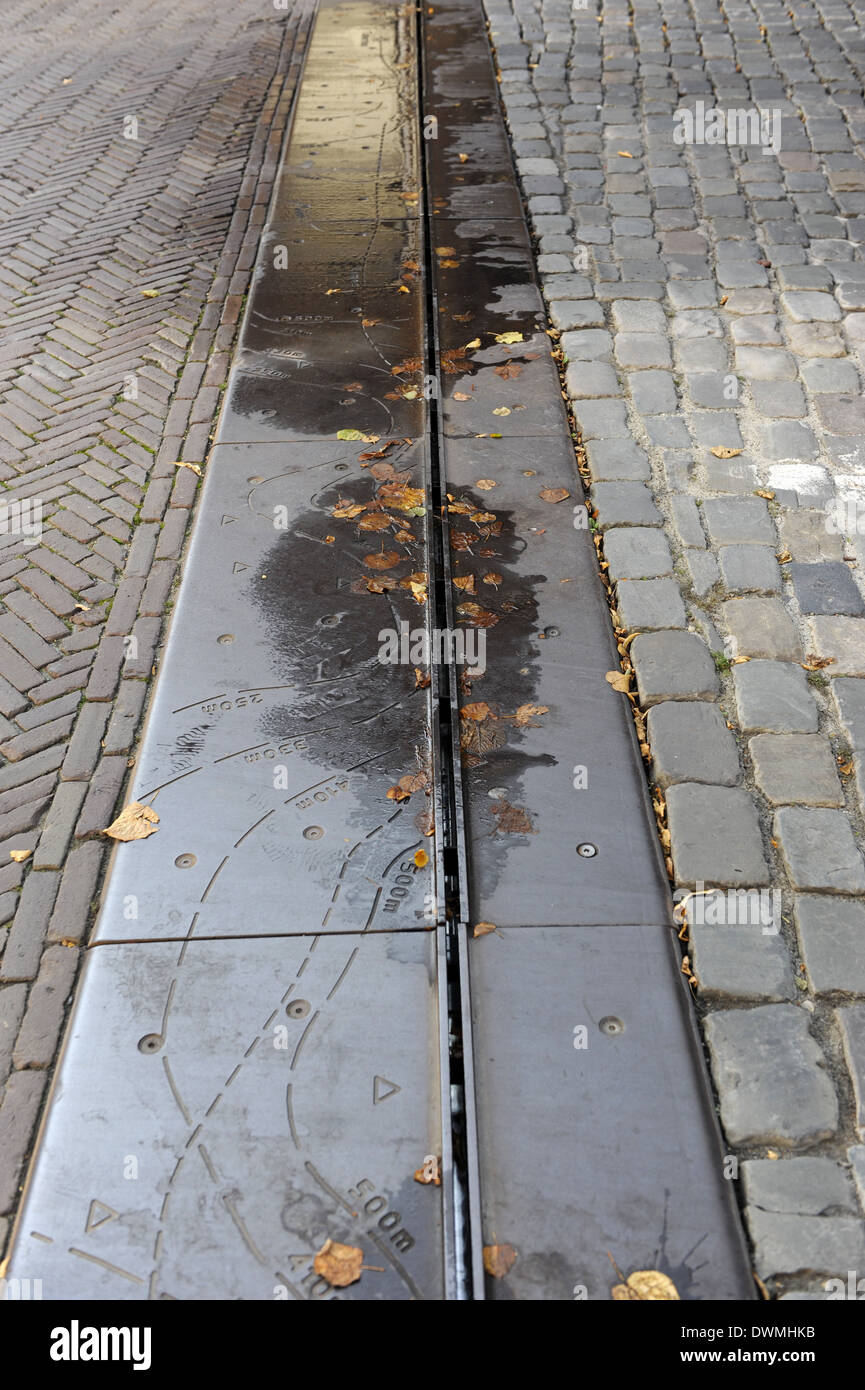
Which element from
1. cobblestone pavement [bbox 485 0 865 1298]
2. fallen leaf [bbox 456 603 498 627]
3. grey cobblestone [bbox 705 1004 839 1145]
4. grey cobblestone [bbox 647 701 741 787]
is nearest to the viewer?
grey cobblestone [bbox 705 1004 839 1145]

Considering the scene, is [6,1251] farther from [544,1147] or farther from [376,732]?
[376,732]

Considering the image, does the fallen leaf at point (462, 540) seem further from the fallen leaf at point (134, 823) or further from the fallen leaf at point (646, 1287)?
the fallen leaf at point (646, 1287)

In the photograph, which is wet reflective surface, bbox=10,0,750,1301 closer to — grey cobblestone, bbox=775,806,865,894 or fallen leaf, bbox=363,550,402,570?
fallen leaf, bbox=363,550,402,570

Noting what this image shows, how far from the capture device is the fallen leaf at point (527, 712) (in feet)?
11.5

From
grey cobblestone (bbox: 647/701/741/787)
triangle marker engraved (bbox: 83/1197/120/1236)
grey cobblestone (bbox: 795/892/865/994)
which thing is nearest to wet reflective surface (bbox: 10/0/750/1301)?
triangle marker engraved (bbox: 83/1197/120/1236)

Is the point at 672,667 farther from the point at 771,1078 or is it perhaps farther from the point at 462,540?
the point at 771,1078

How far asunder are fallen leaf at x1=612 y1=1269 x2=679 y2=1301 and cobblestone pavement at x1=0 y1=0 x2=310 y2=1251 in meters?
1.37

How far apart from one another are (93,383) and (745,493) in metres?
3.19

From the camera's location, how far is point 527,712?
3537 mm

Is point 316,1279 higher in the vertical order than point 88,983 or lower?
lower

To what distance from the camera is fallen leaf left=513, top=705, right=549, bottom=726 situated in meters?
3.51
